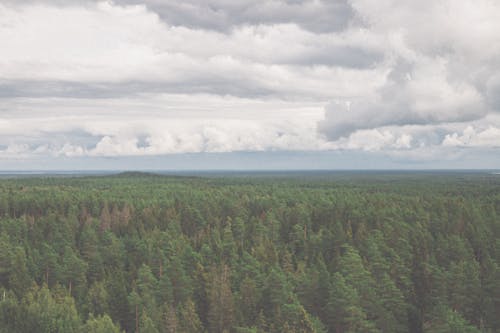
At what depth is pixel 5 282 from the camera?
6881 cm

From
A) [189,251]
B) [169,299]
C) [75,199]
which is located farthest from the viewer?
[75,199]

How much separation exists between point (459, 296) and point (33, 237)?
71.2 metres

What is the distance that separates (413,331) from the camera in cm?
5300

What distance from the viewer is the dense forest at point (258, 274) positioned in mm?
45562

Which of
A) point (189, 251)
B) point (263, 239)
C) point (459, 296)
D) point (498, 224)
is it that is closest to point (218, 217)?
point (263, 239)

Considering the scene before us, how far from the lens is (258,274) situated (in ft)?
191

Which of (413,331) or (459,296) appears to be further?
(413,331)

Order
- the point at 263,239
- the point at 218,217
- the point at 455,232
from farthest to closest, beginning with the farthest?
the point at 218,217 → the point at 263,239 → the point at 455,232

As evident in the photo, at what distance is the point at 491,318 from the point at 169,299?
34.8 meters

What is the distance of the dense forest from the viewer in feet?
149

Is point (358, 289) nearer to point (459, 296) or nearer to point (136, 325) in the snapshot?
point (459, 296)

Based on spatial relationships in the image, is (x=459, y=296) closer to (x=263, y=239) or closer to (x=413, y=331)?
(x=413, y=331)

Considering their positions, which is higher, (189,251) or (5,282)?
(189,251)

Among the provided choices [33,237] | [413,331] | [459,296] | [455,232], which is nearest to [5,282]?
[33,237]
